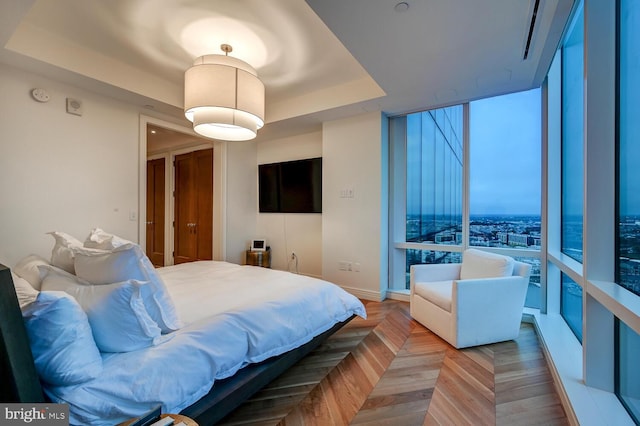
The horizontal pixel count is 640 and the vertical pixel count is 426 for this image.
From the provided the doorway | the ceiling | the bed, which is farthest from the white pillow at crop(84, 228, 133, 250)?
the doorway

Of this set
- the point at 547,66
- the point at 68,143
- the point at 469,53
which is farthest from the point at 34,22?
the point at 547,66

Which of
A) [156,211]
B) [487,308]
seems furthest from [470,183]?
[156,211]

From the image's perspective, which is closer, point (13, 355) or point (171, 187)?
point (13, 355)

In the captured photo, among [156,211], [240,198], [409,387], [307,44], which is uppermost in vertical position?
[307,44]

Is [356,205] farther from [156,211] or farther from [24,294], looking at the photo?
[156,211]

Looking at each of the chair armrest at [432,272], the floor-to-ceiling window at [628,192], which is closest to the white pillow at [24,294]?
the floor-to-ceiling window at [628,192]

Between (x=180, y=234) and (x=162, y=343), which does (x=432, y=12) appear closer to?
(x=162, y=343)

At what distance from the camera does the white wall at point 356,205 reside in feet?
11.8

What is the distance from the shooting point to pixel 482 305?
92.5 inches

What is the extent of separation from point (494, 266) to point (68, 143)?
4.39 metres

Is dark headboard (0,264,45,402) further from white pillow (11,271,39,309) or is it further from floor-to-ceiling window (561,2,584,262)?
floor-to-ceiling window (561,2,584,262)

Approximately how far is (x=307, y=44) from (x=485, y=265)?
2679 mm

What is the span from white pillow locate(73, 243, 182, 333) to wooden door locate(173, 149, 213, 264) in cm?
326

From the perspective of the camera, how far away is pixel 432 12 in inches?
72.7
